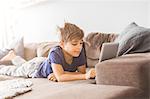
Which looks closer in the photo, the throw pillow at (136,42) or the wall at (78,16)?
the throw pillow at (136,42)

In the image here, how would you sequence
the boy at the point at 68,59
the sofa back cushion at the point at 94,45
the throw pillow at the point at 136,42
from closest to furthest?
1. the boy at the point at 68,59
2. the throw pillow at the point at 136,42
3. the sofa back cushion at the point at 94,45

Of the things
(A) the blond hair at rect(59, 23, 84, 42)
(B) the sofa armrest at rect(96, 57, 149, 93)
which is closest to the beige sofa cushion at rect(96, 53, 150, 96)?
(B) the sofa armrest at rect(96, 57, 149, 93)

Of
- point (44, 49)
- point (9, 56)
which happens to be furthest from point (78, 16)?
point (9, 56)

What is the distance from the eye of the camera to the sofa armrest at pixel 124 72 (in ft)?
6.25

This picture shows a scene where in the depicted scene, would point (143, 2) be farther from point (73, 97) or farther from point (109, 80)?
point (73, 97)

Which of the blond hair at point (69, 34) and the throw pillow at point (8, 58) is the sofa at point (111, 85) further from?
the throw pillow at point (8, 58)

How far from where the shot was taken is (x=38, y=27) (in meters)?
4.16

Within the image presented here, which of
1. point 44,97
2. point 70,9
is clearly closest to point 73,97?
point 44,97

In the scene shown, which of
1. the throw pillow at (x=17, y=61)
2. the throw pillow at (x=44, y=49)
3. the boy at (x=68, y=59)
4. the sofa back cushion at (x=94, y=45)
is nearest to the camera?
the boy at (x=68, y=59)

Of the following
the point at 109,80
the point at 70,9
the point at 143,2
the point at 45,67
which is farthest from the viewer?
the point at 70,9

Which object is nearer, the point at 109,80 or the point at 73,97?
the point at 73,97

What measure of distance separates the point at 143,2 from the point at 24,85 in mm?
1903

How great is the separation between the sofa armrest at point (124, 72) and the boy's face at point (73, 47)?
1.11 ft

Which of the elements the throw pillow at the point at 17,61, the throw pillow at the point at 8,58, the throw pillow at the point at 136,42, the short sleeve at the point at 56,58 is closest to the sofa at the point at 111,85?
the short sleeve at the point at 56,58
